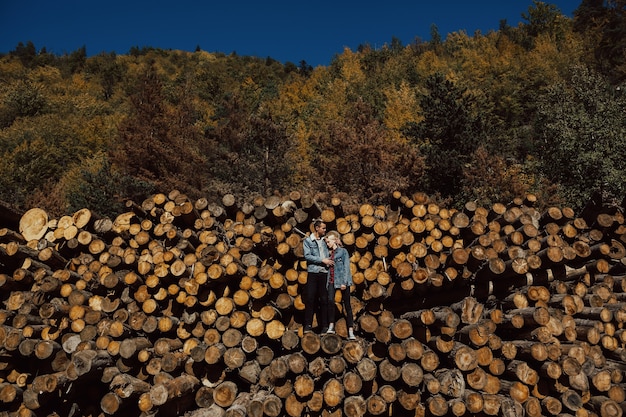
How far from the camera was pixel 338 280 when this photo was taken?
5.16m

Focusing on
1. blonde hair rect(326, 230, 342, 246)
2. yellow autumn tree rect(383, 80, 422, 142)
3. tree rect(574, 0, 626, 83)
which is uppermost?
tree rect(574, 0, 626, 83)

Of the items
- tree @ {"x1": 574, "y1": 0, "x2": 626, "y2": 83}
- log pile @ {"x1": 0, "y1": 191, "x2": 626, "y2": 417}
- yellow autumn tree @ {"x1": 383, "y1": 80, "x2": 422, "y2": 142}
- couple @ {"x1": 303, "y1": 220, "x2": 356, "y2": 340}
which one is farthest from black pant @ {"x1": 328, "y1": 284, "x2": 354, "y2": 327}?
tree @ {"x1": 574, "y1": 0, "x2": 626, "y2": 83}

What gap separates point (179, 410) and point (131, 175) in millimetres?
15983

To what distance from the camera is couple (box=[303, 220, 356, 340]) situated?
16.8 ft

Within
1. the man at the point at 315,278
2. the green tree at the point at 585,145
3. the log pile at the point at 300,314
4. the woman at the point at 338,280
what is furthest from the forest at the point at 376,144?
the man at the point at 315,278

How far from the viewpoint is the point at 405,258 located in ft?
19.1

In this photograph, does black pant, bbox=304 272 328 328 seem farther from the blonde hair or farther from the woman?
the blonde hair

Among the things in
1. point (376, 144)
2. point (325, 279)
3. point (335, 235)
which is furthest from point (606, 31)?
point (325, 279)

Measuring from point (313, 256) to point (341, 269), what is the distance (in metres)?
0.45

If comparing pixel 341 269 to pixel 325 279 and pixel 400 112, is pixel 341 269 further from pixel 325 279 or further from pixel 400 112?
pixel 400 112

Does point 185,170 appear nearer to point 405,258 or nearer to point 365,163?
point 365,163

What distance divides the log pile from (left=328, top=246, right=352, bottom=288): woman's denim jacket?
1.73ft

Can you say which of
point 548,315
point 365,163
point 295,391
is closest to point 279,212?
point 295,391

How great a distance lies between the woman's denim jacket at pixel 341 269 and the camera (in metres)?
5.15
